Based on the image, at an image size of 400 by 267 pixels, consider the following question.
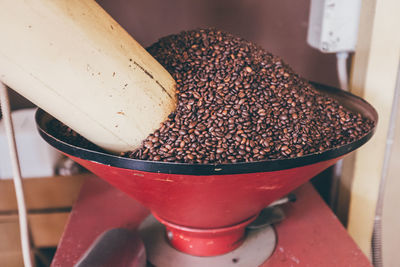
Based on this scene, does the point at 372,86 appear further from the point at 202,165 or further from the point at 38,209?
the point at 38,209

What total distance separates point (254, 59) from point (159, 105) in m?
0.25

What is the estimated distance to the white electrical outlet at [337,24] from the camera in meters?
0.98

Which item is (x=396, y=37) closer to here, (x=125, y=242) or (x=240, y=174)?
(x=240, y=174)

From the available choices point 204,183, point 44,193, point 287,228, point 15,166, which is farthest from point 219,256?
point 44,193

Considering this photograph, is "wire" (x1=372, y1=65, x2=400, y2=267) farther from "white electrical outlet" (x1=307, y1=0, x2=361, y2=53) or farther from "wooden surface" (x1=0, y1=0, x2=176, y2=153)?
"wooden surface" (x1=0, y1=0, x2=176, y2=153)

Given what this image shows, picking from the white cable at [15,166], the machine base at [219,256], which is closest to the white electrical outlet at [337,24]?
the machine base at [219,256]

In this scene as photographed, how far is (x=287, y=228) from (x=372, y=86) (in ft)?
1.62

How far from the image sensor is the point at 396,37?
922 millimetres

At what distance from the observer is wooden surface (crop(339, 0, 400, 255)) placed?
924mm

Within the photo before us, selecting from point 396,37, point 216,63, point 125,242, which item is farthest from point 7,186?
point 396,37

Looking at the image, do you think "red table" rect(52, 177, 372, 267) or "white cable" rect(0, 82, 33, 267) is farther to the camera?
"red table" rect(52, 177, 372, 267)

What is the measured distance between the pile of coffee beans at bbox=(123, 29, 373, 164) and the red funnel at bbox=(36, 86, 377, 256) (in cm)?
4

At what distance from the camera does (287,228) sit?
0.92 meters

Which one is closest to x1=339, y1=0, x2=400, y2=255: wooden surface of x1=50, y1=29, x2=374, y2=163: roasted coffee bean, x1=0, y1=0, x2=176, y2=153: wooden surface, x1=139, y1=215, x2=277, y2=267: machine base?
x1=50, y1=29, x2=374, y2=163: roasted coffee bean
